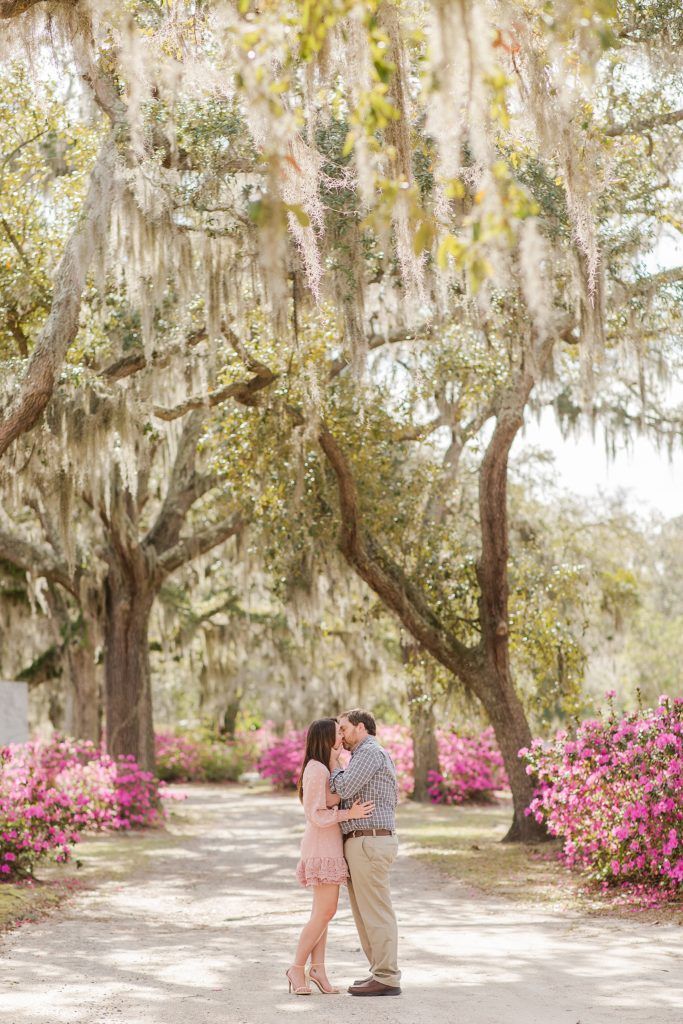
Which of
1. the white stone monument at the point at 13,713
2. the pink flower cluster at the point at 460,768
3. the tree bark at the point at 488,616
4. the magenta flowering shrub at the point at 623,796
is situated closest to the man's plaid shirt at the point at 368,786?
the magenta flowering shrub at the point at 623,796

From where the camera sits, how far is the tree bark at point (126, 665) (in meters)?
15.6

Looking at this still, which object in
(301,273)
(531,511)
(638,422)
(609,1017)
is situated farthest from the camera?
(531,511)

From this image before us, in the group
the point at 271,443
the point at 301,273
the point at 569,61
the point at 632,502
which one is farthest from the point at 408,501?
the point at 632,502

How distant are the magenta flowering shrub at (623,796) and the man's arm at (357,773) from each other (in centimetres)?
315

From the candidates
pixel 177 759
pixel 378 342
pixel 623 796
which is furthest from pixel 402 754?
pixel 623 796

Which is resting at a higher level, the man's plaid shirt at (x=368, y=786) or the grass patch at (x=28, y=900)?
the man's plaid shirt at (x=368, y=786)

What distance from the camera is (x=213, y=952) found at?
646 centimetres

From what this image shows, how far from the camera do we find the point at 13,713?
11938 millimetres

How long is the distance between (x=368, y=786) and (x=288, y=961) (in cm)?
147

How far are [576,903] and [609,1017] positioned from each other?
12.8ft

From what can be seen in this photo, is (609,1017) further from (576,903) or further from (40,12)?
(40,12)

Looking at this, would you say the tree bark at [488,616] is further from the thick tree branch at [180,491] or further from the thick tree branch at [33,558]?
the thick tree branch at [33,558]

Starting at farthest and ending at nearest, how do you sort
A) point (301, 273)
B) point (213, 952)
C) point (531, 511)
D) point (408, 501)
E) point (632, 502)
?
1. point (632, 502)
2. point (531, 511)
3. point (408, 501)
4. point (301, 273)
5. point (213, 952)

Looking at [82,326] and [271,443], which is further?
[82,326]
